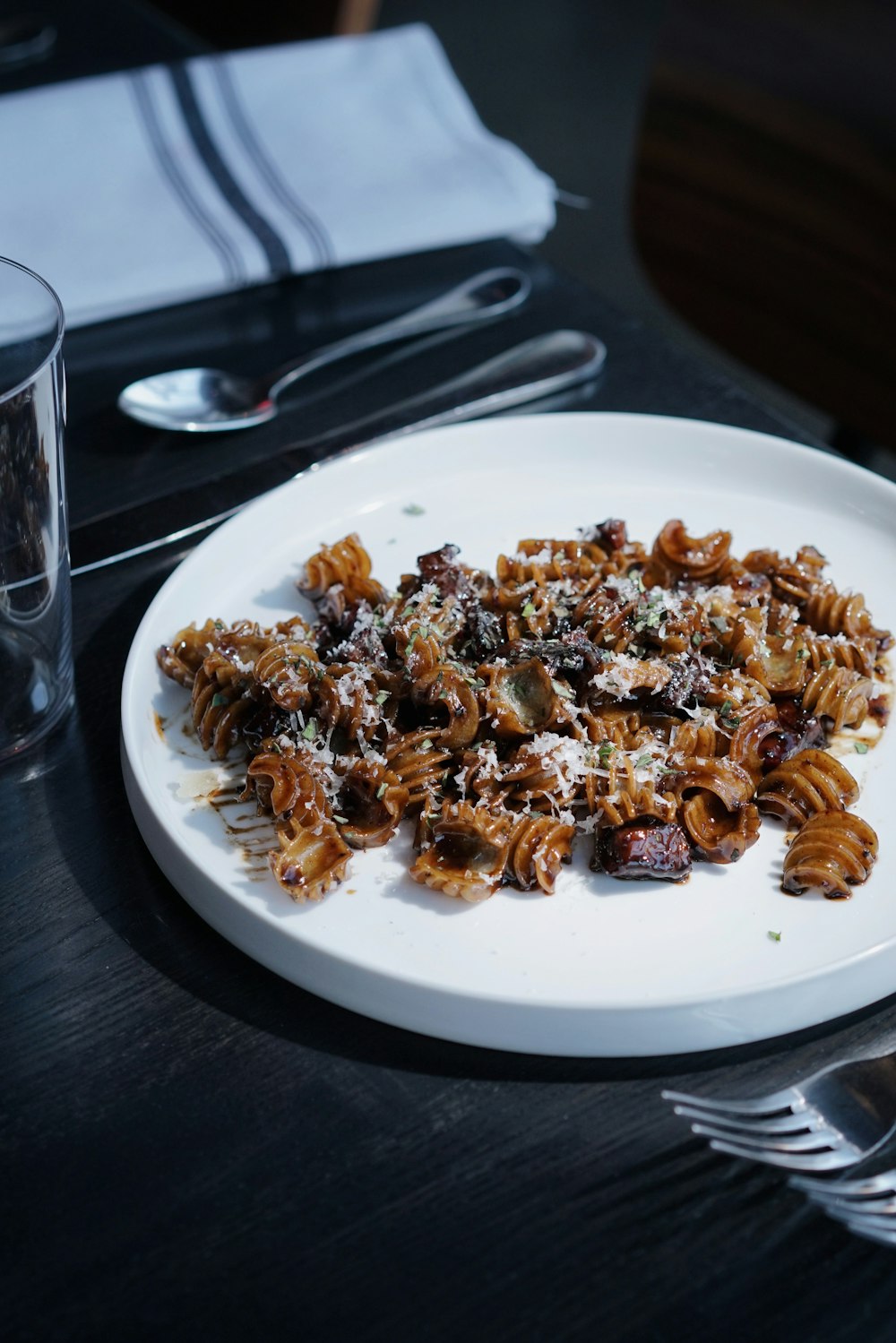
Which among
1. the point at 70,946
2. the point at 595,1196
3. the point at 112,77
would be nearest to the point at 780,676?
the point at 595,1196

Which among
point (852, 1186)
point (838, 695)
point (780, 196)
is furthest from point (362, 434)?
point (780, 196)

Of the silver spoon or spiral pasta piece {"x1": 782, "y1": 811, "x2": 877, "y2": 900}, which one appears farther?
the silver spoon

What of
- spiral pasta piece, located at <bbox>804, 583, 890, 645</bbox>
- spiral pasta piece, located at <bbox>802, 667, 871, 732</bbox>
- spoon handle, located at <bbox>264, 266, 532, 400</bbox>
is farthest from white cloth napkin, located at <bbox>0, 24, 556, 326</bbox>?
spiral pasta piece, located at <bbox>802, 667, 871, 732</bbox>

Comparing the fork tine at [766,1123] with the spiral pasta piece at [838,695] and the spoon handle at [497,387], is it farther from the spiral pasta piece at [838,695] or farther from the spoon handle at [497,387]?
the spoon handle at [497,387]

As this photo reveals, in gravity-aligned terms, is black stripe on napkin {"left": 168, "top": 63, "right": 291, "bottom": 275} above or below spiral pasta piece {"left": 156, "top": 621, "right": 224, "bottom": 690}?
above

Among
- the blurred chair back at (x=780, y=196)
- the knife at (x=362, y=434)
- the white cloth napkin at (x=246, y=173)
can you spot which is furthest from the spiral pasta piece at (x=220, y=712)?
the blurred chair back at (x=780, y=196)

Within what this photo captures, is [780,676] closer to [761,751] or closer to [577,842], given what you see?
[761,751]

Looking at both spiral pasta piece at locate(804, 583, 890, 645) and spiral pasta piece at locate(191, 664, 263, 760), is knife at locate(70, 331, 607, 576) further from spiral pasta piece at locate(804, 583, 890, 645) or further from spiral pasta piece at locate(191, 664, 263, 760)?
spiral pasta piece at locate(804, 583, 890, 645)
